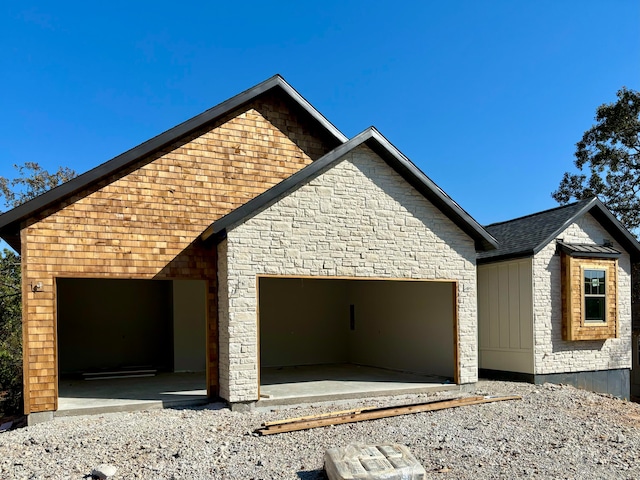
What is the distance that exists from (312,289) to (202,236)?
6861mm

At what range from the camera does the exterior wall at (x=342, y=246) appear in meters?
9.05

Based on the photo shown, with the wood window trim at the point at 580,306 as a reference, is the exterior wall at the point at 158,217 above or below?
above

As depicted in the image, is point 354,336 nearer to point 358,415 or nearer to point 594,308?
point 594,308

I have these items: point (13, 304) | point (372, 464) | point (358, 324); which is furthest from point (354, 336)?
point (13, 304)

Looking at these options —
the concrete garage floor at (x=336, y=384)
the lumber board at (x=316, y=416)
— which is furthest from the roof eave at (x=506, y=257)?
the lumber board at (x=316, y=416)

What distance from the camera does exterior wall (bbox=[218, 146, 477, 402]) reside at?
905 cm

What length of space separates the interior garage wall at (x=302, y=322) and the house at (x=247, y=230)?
3538mm

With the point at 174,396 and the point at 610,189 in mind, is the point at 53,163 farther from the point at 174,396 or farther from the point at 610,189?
the point at 610,189

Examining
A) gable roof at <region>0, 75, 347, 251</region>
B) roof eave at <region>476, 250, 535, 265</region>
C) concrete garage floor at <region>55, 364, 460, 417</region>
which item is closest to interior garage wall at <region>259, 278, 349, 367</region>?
concrete garage floor at <region>55, 364, 460, 417</region>

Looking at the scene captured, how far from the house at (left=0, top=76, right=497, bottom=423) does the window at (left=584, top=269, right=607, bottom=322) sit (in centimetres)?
334

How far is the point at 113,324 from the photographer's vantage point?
15086 mm

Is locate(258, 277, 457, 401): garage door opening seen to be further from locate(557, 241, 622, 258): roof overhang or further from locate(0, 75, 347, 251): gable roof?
locate(0, 75, 347, 251): gable roof

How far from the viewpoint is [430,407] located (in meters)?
9.16

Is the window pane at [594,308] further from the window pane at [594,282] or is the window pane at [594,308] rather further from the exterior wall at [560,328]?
the exterior wall at [560,328]
